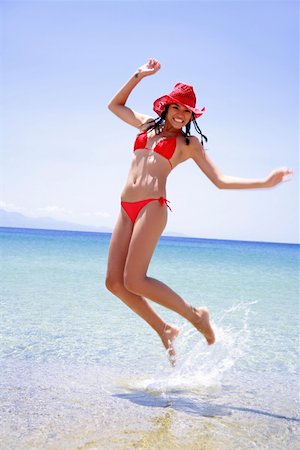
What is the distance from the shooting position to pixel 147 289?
3.73m

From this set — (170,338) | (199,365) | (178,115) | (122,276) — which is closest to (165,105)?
(178,115)

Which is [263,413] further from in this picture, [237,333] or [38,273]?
[38,273]

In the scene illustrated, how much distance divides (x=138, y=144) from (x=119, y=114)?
1.24 ft

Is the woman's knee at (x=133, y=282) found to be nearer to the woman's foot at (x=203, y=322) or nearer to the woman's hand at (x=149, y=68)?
the woman's foot at (x=203, y=322)

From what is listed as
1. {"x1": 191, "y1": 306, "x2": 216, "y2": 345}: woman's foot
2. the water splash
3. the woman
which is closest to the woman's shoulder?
the woman

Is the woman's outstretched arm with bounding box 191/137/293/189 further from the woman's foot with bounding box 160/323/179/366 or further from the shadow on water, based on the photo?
the shadow on water

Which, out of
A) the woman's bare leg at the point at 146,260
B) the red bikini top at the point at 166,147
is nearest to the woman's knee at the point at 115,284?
the woman's bare leg at the point at 146,260

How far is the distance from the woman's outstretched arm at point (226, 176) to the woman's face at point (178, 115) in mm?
145

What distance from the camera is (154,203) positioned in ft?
12.5

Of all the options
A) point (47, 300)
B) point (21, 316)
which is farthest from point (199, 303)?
point (21, 316)

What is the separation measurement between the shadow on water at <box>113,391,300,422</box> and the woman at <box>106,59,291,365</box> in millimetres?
328

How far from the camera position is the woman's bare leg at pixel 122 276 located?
12.8 feet

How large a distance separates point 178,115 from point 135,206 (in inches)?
28.1

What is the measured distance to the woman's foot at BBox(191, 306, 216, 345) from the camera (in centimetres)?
393
